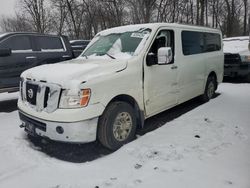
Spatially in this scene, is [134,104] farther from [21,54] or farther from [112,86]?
[21,54]

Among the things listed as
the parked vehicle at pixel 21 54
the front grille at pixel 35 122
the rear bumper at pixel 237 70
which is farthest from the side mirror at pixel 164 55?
the rear bumper at pixel 237 70

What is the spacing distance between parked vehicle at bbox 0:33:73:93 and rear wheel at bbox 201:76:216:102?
4.11 metres

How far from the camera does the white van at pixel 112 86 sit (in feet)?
12.2

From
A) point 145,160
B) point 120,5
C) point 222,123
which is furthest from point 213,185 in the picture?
point 120,5

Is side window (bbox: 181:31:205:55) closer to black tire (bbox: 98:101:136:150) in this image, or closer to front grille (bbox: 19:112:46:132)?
black tire (bbox: 98:101:136:150)

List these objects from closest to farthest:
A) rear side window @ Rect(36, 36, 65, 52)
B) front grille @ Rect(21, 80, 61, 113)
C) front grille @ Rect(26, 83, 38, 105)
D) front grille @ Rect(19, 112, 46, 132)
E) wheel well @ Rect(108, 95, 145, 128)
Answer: front grille @ Rect(21, 80, 61, 113)
front grille @ Rect(19, 112, 46, 132)
front grille @ Rect(26, 83, 38, 105)
wheel well @ Rect(108, 95, 145, 128)
rear side window @ Rect(36, 36, 65, 52)

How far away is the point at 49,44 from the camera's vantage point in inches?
312

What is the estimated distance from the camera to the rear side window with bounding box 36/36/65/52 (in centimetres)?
769

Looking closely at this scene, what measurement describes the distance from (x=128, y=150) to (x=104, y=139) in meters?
0.40

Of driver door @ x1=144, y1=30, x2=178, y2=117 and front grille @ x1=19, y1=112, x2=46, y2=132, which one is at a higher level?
driver door @ x1=144, y1=30, x2=178, y2=117

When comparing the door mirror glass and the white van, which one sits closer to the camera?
the white van

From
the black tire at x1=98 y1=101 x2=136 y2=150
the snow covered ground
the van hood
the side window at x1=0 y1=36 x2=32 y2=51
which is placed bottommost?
the snow covered ground

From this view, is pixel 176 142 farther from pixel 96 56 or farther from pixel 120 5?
pixel 120 5

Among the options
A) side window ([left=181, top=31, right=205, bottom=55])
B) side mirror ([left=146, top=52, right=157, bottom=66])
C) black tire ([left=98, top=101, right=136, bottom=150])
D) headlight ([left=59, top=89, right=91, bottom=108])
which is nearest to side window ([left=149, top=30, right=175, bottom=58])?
side mirror ([left=146, top=52, right=157, bottom=66])
